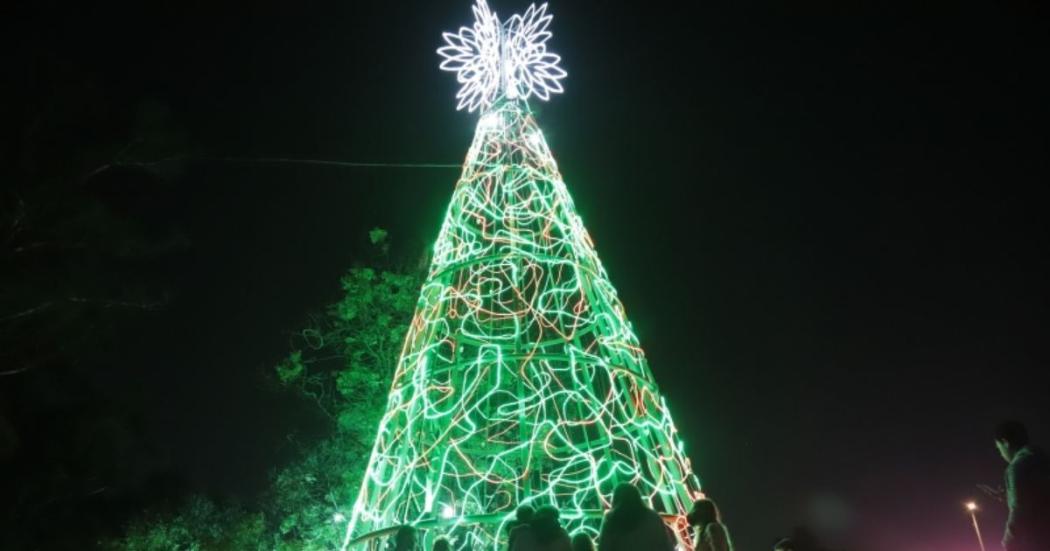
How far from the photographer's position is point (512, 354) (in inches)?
Result: 265

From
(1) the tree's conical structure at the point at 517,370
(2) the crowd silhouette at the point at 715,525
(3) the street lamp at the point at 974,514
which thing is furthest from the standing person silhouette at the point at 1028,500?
(3) the street lamp at the point at 974,514

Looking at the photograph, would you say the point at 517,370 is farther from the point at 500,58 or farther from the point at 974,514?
the point at 974,514

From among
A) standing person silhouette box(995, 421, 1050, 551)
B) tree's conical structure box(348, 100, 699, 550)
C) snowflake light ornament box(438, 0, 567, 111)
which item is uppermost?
snowflake light ornament box(438, 0, 567, 111)

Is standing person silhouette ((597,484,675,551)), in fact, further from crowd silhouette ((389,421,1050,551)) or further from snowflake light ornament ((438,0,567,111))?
snowflake light ornament ((438,0,567,111))

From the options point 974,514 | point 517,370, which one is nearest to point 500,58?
point 517,370

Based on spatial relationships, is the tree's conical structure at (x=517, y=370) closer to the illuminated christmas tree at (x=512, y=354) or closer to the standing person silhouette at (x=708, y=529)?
the illuminated christmas tree at (x=512, y=354)

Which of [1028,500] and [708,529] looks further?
[708,529]

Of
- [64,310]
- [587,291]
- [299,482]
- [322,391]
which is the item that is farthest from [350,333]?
[587,291]

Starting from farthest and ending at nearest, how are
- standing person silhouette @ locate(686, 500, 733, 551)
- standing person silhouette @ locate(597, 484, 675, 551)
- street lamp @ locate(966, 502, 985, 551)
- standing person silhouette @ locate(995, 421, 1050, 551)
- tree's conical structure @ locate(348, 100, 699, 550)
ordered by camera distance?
1. street lamp @ locate(966, 502, 985, 551)
2. tree's conical structure @ locate(348, 100, 699, 550)
3. standing person silhouette @ locate(686, 500, 733, 551)
4. standing person silhouette @ locate(597, 484, 675, 551)
5. standing person silhouette @ locate(995, 421, 1050, 551)

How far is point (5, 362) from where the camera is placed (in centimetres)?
1098

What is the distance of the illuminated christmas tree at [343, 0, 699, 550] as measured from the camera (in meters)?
6.54

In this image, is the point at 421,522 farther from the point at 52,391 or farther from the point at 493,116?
the point at 52,391

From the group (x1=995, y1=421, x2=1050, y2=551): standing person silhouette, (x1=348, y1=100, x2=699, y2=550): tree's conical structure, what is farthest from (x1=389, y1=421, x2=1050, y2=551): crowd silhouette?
(x1=348, y1=100, x2=699, y2=550): tree's conical structure

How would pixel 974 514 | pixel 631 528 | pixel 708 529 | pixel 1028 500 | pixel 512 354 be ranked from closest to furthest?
pixel 1028 500, pixel 631 528, pixel 708 529, pixel 512 354, pixel 974 514
